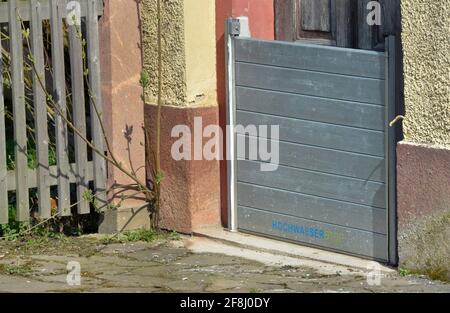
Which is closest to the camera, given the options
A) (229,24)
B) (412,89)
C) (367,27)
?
(412,89)

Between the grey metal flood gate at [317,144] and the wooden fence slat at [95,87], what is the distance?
0.88 metres

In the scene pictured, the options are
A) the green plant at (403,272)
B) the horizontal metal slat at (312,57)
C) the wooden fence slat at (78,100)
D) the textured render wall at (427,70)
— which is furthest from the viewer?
the wooden fence slat at (78,100)

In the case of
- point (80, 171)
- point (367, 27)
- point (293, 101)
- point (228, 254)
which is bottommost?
point (228, 254)

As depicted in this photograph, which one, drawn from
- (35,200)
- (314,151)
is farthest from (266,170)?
(35,200)

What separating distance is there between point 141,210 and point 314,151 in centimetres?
144

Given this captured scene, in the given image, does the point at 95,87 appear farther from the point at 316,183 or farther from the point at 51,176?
the point at 316,183

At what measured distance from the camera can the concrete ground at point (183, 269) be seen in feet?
22.0

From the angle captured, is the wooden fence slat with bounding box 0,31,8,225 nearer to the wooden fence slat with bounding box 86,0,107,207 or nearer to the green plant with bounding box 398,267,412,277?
the wooden fence slat with bounding box 86,0,107,207

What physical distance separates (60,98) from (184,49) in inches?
35.2

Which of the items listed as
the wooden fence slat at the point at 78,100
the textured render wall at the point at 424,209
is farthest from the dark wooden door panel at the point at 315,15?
the wooden fence slat at the point at 78,100

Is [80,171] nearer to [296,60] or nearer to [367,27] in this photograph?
[296,60]

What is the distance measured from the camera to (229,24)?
792 centimetres

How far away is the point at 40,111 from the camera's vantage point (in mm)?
7734

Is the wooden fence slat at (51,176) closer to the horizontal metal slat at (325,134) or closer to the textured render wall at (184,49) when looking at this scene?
the textured render wall at (184,49)
